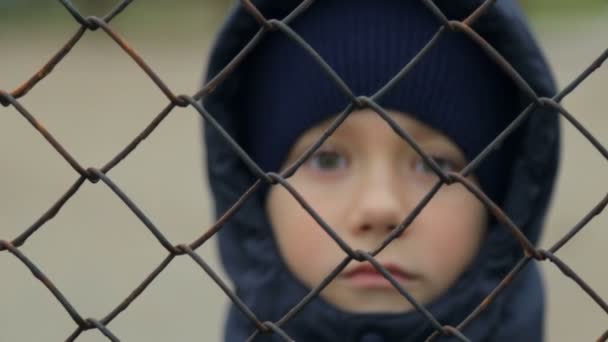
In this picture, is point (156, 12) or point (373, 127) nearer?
point (373, 127)

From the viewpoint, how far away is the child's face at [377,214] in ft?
3.65

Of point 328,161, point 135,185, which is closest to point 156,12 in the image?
point 135,185

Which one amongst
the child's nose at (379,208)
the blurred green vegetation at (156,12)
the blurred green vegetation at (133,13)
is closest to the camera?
the child's nose at (379,208)

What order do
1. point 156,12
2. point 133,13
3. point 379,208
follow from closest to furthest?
1. point 379,208
2. point 133,13
3. point 156,12

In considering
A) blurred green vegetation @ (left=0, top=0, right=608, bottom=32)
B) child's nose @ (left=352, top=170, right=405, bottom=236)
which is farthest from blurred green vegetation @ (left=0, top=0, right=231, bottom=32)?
child's nose @ (left=352, top=170, right=405, bottom=236)

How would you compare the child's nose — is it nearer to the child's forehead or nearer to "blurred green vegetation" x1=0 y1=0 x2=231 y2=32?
the child's forehead

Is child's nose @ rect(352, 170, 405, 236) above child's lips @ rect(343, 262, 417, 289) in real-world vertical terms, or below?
above

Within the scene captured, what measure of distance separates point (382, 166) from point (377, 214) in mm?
49

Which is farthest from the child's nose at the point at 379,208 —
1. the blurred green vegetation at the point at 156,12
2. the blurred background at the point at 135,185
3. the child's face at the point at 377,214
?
the blurred green vegetation at the point at 156,12

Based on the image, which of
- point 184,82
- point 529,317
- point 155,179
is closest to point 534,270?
point 529,317

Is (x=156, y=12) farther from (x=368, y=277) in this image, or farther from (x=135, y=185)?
(x=368, y=277)

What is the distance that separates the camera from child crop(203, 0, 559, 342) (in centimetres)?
112

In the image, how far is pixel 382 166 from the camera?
1114 millimetres

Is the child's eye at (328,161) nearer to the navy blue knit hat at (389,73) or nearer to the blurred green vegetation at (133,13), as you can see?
the navy blue knit hat at (389,73)
